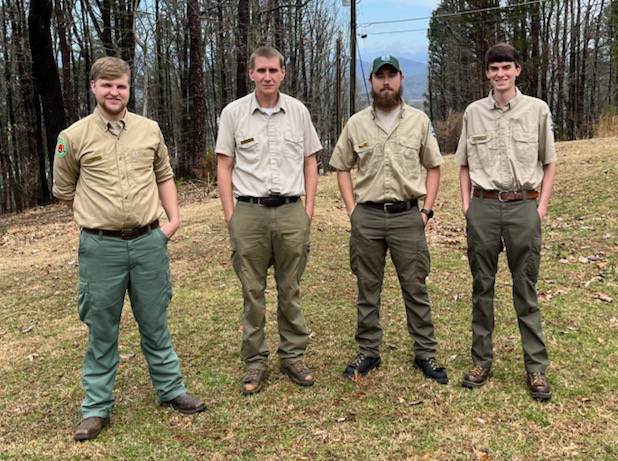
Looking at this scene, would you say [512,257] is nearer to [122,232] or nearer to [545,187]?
[545,187]

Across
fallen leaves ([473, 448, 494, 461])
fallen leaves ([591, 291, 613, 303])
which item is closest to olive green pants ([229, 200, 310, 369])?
fallen leaves ([473, 448, 494, 461])

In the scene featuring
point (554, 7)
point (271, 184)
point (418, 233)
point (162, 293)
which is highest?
point (554, 7)

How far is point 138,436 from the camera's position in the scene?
128 inches

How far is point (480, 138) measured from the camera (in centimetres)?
357

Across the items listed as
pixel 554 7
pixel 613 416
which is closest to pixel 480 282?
pixel 613 416

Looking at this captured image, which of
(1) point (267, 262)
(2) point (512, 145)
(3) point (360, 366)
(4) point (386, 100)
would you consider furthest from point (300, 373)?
(2) point (512, 145)

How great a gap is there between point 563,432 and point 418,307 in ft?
3.88

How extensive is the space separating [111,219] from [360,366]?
2.08 meters

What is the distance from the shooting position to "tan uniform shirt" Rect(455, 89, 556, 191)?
3.47m

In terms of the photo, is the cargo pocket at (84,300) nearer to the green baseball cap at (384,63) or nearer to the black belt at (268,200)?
the black belt at (268,200)

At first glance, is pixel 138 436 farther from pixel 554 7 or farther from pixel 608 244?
pixel 554 7

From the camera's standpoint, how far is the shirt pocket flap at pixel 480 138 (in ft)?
11.6

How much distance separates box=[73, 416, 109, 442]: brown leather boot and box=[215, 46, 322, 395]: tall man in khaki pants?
971 mm

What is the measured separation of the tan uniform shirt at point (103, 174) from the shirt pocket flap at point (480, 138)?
2.14m
